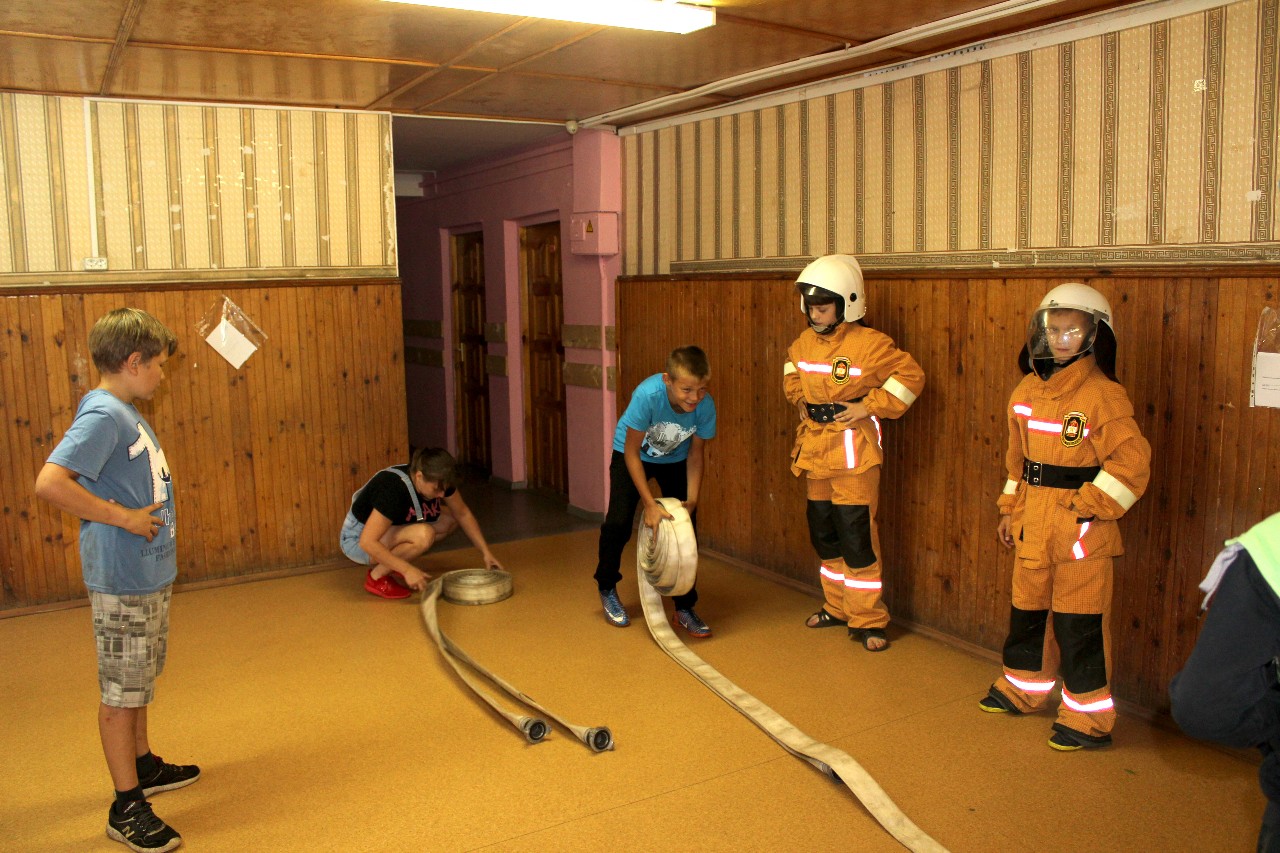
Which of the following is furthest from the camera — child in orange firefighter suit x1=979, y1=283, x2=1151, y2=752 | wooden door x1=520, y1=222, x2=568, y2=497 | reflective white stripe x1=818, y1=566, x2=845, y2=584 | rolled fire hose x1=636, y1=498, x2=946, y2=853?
wooden door x1=520, y1=222, x2=568, y2=497

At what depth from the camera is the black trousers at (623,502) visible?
4.75 metres

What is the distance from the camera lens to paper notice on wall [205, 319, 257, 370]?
18.2 ft

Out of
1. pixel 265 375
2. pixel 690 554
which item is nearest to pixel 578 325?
pixel 265 375

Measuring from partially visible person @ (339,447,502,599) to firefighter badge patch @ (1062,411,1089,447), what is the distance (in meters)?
2.75

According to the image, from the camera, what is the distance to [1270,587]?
1555 millimetres

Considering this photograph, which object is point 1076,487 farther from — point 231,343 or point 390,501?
point 231,343

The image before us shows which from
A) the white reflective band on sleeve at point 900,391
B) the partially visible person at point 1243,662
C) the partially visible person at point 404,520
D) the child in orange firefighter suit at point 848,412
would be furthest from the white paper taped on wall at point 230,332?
the partially visible person at point 1243,662

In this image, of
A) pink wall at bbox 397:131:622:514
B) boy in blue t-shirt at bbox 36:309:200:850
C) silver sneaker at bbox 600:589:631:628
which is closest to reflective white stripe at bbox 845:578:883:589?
silver sneaker at bbox 600:589:631:628

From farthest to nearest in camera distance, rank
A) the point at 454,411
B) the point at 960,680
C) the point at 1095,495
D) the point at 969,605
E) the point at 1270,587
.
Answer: the point at 454,411
the point at 969,605
the point at 960,680
the point at 1095,495
the point at 1270,587

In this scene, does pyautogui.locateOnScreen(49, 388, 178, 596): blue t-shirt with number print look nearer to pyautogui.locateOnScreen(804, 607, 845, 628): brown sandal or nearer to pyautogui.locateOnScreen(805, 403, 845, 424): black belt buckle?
pyautogui.locateOnScreen(805, 403, 845, 424): black belt buckle

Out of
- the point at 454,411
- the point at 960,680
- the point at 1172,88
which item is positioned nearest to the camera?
the point at 1172,88

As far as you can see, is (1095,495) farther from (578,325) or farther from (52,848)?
(578,325)

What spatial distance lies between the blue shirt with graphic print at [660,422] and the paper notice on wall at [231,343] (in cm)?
231

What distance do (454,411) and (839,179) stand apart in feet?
16.4
